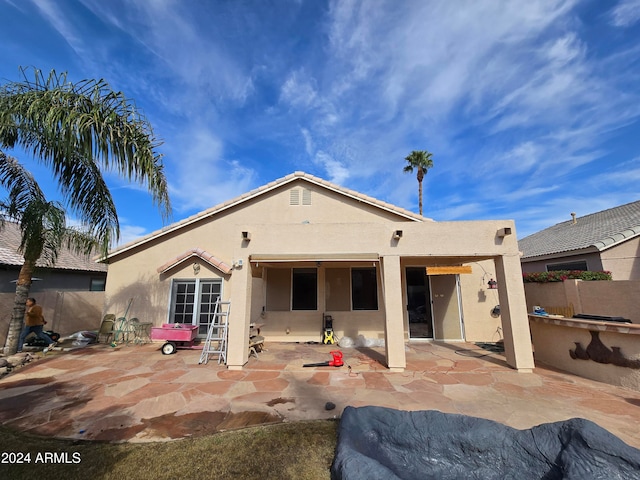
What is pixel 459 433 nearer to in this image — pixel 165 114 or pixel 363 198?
pixel 363 198

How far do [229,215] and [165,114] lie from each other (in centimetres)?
574

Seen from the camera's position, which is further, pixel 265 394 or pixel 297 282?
pixel 297 282

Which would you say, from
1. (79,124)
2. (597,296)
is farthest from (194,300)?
(597,296)

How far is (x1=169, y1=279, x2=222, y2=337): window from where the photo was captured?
1210cm

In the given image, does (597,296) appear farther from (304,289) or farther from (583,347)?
(304,289)

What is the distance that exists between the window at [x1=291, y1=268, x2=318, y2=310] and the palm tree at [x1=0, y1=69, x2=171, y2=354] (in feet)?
20.4

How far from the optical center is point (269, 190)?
44.1 feet

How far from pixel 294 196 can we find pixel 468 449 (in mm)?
11600

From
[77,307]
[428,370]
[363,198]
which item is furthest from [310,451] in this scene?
[77,307]

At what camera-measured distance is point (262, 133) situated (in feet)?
52.4

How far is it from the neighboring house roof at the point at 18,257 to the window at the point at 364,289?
1361 cm

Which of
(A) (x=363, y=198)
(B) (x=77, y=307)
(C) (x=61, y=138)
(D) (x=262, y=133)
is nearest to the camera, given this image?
(C) (x=61, y=138)

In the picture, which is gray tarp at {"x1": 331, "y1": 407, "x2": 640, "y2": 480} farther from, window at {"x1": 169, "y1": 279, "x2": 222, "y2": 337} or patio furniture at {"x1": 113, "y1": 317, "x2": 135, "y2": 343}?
patio furniture at {"x1": 113, "y1": 317, "x2": 135, "y2": 343}

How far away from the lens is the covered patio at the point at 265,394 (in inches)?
196
